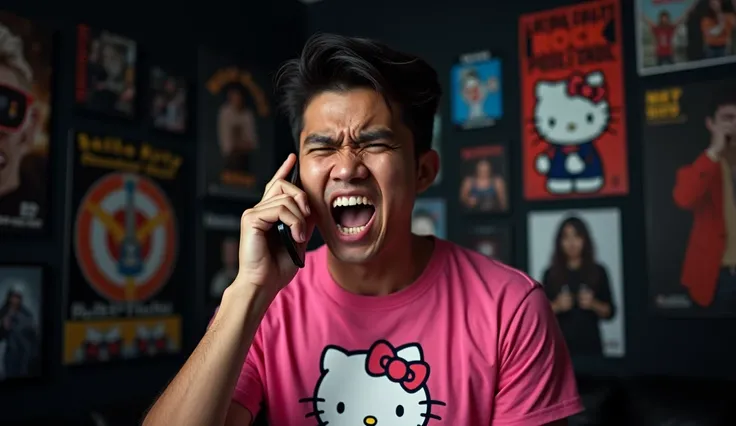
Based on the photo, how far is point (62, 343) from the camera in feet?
7.59

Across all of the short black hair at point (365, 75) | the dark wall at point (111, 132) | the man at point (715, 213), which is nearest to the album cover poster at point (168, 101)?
the dark wall at point (111, 132)

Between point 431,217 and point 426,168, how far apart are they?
178 cm

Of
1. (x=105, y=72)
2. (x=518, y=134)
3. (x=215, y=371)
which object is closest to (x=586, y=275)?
(x=518, y=134)

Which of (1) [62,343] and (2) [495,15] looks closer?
(1) [62,343]

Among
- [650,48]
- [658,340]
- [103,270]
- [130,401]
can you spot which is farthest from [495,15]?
[130,401]

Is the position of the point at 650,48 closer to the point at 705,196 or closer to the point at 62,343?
the point at 705,196

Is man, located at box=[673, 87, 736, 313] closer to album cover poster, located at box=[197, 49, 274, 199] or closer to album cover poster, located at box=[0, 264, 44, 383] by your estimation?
album cover poster, located at box=[197, 49, 274, 199]

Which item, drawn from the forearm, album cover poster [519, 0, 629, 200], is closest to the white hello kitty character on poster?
album cover poster [519, 0, 629, 200]

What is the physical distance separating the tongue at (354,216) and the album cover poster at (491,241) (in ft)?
5.69

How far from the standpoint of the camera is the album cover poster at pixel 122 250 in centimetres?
239

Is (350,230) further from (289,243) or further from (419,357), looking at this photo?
(419,357)

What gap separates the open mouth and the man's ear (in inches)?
6.8

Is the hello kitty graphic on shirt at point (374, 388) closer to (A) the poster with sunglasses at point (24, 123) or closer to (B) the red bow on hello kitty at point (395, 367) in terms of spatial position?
(B) the red bow on hello kitty at point (395, 367)

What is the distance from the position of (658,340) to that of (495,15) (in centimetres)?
174
